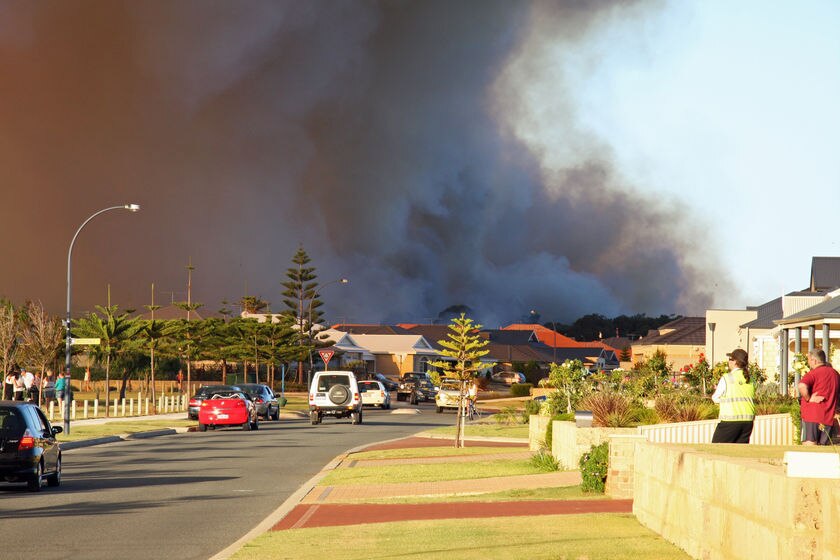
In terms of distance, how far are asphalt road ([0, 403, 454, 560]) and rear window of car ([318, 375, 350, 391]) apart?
999 cm

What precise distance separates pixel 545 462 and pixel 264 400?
27700mm

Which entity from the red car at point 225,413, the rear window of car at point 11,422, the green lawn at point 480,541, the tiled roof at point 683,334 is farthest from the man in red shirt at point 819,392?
the tiled roof at point 683,334

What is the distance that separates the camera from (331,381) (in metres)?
46.3

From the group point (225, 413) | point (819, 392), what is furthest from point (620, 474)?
point (225, 413)

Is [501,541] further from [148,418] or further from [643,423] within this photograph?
[148,418]

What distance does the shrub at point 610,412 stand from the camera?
20797 mm

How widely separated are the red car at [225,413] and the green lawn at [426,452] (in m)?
13.7

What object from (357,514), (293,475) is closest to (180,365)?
(293,475)

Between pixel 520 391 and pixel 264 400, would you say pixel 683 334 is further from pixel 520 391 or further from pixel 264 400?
pixel 264 400

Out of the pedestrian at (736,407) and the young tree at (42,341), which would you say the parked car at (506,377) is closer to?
the young tree at (42,341)

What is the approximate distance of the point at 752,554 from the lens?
865cm

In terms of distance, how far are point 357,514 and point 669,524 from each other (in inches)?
202

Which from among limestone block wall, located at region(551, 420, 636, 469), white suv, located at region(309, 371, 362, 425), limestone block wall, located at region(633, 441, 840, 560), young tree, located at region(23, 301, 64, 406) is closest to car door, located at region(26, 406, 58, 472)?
limestone block wall, located at region(551, 420, 636, 469)

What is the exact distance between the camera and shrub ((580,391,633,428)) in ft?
68.2
